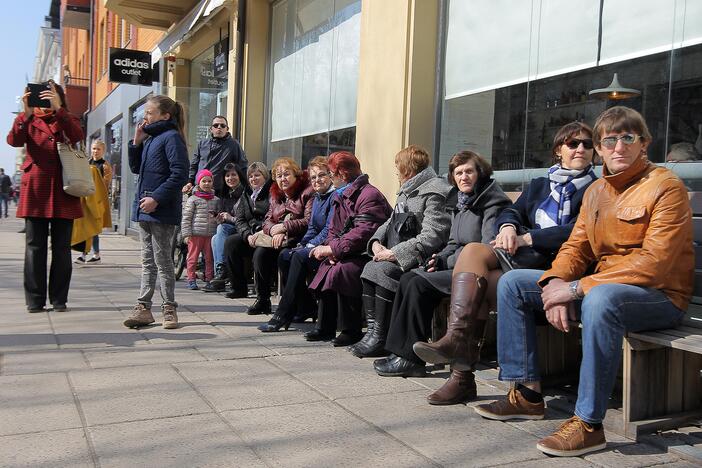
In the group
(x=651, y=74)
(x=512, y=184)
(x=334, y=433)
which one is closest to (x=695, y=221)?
(x=651, y=74)

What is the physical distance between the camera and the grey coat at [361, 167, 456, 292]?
4.84 m

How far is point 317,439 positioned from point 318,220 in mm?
3138

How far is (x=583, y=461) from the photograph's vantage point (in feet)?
10.4

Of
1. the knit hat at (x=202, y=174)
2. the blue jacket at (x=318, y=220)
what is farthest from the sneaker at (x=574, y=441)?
the knit hat at (x=202, y=174)

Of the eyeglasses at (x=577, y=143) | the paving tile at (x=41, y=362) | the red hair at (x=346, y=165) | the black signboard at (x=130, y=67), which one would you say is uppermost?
the black signboard at (x=130, y=67)

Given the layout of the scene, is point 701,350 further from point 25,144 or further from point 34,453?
point 25,144

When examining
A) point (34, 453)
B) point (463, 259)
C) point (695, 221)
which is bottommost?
point (34, 453)

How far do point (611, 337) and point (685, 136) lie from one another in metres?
1.93

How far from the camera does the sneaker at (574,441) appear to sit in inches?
126

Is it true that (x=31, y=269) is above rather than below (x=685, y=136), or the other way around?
below

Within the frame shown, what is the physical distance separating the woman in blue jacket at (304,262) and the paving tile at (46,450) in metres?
2.58

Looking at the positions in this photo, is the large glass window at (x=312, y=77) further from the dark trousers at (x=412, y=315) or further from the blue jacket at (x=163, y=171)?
the dark trousers at (x=412, y=315)

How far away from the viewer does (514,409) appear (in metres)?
3.70

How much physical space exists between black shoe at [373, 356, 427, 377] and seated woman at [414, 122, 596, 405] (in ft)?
1.66
